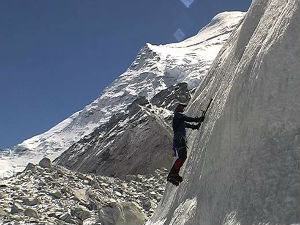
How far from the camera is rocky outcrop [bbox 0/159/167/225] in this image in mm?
21844

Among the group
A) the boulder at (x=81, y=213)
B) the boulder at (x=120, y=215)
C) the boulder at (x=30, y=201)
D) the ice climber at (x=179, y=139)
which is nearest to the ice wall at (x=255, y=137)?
the ice climber at (x=179, y=139)

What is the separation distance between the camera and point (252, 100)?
851cm

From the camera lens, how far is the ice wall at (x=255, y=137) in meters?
7.46

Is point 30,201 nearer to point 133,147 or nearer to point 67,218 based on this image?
point 67,218

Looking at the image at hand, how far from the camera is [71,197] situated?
1040 inches

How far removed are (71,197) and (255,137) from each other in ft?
64.0

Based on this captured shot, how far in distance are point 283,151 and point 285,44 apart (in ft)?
5.67

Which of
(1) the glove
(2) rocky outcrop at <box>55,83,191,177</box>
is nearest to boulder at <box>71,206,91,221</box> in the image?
(1) the glove

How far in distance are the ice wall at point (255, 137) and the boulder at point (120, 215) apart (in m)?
11.0

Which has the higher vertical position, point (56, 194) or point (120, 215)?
point (56, 194)

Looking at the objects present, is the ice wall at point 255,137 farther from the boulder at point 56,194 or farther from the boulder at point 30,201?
the boulder at point 56,194

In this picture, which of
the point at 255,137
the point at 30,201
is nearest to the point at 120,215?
the point at 30,201

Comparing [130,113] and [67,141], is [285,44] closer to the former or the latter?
[130,113]

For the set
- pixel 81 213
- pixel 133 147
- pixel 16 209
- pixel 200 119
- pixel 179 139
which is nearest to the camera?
pixel 179 139
